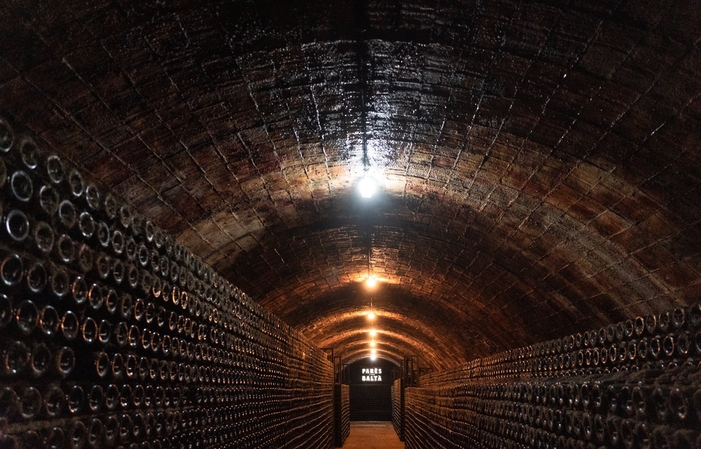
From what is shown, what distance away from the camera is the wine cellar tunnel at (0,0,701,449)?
3.70m

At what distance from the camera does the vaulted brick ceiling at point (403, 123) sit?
454 centimetres

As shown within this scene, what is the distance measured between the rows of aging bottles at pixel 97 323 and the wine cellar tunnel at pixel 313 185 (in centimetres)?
2

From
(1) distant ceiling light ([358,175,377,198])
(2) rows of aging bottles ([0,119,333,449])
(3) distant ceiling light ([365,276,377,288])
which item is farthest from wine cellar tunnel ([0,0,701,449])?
(3) distant ceiling light ([365,276,377,288])

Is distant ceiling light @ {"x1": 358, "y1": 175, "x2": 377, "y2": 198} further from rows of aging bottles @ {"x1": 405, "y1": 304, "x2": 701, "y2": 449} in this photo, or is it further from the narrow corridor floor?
the narrow corridor floor

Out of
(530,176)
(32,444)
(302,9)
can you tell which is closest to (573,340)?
(530,176)

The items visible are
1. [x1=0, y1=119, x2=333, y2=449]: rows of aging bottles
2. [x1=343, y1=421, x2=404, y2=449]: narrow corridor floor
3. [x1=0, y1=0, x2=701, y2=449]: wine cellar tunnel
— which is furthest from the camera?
[x1=343, y1=421, x2=404, y2=449]: narrow corridor floor

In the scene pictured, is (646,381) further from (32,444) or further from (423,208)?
(423,208)

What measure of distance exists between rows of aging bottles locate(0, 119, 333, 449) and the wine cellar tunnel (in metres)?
0.02

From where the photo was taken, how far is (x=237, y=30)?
15.7ft

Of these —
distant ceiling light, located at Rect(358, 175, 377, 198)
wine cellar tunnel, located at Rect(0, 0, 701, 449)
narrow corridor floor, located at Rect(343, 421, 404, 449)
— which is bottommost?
narrow corridor floor, located at Rect(343, 421, 404, 449)

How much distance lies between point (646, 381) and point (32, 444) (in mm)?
3682

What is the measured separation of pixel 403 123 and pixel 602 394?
128 inches

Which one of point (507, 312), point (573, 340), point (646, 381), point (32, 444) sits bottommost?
point (32, 444)

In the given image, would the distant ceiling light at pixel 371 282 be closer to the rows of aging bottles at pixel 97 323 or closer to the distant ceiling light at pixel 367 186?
the distant ceiling light at pixel 367 186
